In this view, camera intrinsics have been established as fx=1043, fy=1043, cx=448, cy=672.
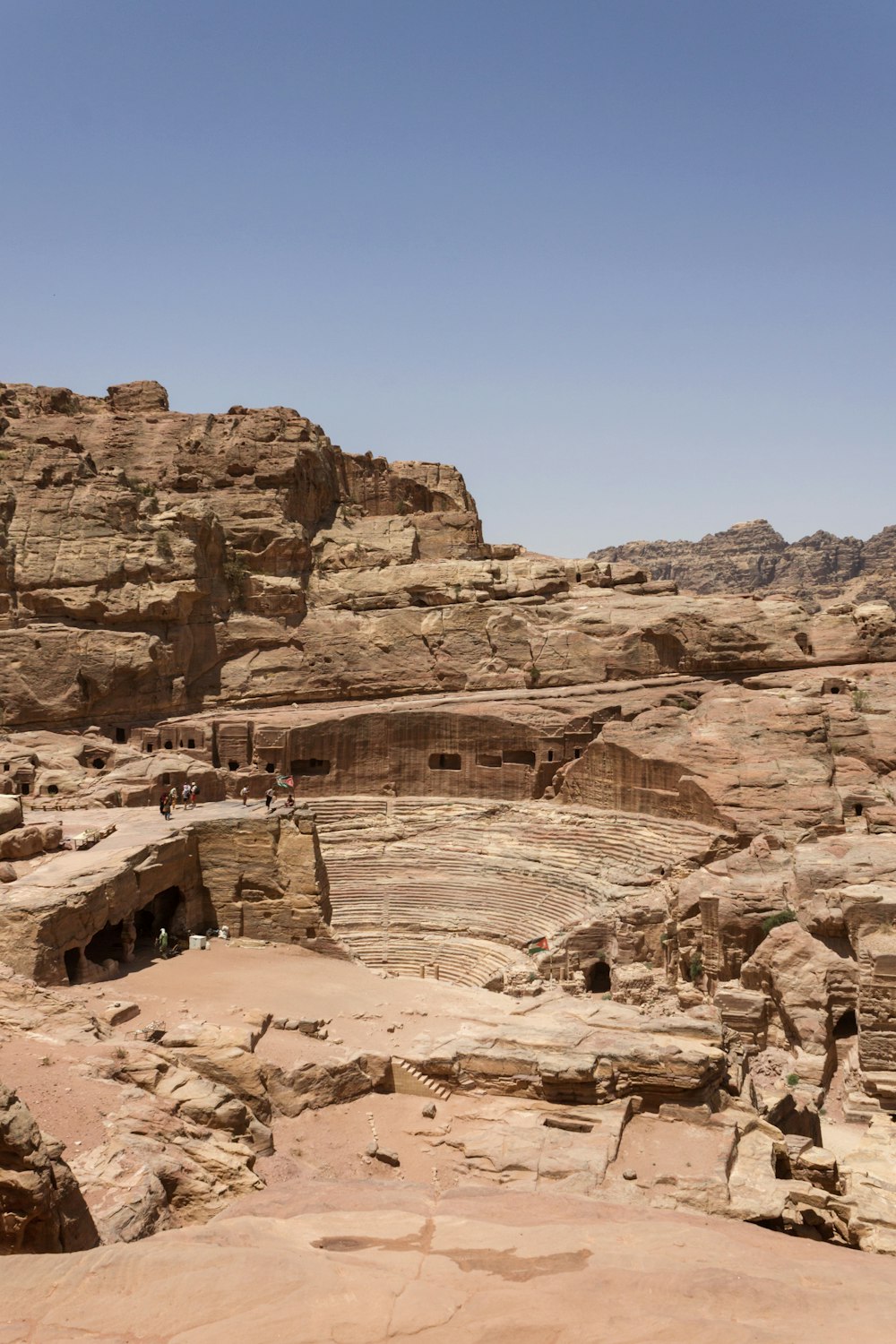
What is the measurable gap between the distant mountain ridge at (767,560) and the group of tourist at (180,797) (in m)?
70.4

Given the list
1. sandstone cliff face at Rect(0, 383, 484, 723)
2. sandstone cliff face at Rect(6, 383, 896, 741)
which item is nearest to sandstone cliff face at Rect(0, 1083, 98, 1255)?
sandstone cliff face at Rect(6, 383, 896, 741)

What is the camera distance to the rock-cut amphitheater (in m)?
6.20

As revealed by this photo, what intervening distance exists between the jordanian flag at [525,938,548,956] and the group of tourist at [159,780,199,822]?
8716 mm

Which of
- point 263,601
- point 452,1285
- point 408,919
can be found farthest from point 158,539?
point 452,1285

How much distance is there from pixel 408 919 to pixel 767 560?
8447 cm

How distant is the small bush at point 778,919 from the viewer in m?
21.1

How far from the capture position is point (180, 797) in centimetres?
2859

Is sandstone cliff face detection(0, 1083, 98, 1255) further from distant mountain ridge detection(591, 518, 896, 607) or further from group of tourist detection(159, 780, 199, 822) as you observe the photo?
distant mountain ridge detection(591, 518, 896, 607)

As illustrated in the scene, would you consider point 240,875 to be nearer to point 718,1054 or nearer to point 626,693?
point 718,1054

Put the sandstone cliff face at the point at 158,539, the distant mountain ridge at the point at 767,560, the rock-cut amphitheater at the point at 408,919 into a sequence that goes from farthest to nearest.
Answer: the distant mountain ridge at the point at 767,560 < the sandstone cliff face at the point at 158,539 < the rock-cut amphitheater at the point at 408,919

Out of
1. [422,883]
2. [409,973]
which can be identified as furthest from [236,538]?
[409,973]

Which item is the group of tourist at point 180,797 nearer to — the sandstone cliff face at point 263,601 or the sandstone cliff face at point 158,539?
the sandstone cliff face at point 263,601

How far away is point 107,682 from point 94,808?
43.0ft

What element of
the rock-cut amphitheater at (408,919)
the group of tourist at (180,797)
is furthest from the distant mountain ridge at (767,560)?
the group of tourist at (180,797)
